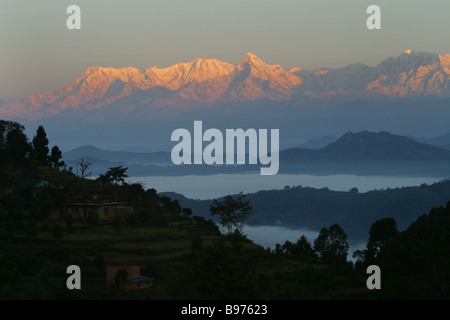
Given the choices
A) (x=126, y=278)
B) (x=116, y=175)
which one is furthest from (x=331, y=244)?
(x=126, y=278)

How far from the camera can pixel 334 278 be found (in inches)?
1711

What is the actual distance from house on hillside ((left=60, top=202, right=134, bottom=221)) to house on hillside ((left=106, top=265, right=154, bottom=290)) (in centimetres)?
1289

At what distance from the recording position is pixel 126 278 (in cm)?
4641

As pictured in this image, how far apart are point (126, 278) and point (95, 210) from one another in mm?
15071

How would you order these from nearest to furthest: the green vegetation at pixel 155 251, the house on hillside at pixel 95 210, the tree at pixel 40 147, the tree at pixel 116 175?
the green vegetation at pixel 155 251 < the house on hillside at pixel 95 210 < the tree at pixel 116 175 < the tree at pixel 40 147

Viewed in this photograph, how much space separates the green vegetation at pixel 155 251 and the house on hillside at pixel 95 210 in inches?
21.9

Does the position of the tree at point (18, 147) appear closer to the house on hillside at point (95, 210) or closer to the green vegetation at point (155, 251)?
the green vegetation at point (155, 251)

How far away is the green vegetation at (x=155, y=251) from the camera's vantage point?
38.2m

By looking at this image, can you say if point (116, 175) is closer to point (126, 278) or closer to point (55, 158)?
point (55, 158)

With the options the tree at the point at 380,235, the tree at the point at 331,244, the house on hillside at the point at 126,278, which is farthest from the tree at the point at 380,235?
Answer: the house on hillside at the point at 126,278

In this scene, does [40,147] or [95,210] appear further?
[40,147]

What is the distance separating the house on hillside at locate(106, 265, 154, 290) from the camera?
4628cm
